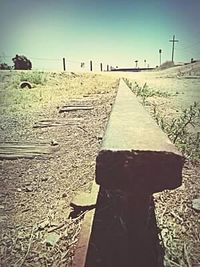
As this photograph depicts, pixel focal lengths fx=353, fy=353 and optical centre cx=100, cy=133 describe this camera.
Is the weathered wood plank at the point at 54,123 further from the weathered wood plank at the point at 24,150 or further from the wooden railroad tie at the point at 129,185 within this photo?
the wooden railroad tie at the point at 129,185

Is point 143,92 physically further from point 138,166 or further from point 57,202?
point 138,166

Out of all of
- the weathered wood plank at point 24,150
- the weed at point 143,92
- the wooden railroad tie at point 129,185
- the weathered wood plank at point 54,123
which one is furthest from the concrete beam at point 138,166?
the weed at point 143,92

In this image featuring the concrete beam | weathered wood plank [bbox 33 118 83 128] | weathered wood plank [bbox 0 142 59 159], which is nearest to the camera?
the concrete beam

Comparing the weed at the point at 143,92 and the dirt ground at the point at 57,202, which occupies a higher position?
Result: the weed at the point at 143,92

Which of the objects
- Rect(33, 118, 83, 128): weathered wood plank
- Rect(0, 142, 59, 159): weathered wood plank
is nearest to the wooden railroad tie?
Rect(0, 142, 59, 159): weathered wood plank

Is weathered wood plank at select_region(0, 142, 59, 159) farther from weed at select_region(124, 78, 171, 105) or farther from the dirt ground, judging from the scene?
weed at select_region(124, 78, 171, 105)

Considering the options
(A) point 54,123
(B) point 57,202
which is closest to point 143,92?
(A) point 54,123

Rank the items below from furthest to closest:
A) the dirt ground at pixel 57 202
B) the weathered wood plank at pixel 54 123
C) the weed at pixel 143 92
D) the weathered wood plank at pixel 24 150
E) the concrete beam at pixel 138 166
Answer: the weed at pixel 143 92, the weathered wood plank at pixel 54 123, the weathered wood plank at pixel 24 150, the dirt ground at pixel 57 202, the concrete beam at pixel 138 166

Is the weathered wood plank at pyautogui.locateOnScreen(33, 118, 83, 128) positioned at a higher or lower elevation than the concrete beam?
lower

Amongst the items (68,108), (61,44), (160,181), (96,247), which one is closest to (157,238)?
(96,247)

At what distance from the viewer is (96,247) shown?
1.86ft

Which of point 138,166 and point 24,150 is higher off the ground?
point 138,166

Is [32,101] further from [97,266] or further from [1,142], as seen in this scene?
[97,266]

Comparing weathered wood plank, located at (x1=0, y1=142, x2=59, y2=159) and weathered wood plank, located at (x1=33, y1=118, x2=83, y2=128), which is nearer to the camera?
weathered wood plank, located at (x1=0, y1=142, x2=59, y2=159)
